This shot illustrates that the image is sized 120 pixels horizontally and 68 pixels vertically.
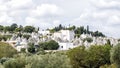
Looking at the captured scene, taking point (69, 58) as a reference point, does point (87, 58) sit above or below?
below

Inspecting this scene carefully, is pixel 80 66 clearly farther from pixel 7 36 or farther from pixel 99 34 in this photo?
pixel 99 34

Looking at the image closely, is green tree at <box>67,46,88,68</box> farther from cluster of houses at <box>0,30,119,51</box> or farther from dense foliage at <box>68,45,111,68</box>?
cluster of houses at <box>0,30,119,51</box>

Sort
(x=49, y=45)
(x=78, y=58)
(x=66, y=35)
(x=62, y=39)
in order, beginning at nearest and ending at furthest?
(x=78, y=58) < (x=49, y=45) < (x=62, y=39) < (x=66, y=35)

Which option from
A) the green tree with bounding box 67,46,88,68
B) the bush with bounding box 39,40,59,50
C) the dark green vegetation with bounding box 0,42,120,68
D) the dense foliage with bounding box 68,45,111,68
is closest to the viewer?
the dark green vegetation with bounding box 0,42,120,68

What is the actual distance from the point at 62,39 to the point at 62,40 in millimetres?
6507

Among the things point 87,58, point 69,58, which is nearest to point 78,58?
point 87,58


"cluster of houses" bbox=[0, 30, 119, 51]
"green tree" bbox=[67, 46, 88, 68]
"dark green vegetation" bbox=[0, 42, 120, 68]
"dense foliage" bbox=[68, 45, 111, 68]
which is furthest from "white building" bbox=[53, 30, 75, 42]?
"green tree" bbox=[67, 46, 88, 68]

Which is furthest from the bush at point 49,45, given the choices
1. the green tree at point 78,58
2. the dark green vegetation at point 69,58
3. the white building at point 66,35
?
the green tree at point 78,58

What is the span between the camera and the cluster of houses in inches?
5276

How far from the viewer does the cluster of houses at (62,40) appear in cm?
13400

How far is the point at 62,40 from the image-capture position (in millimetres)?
150750

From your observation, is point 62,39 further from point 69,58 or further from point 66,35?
point 69,58

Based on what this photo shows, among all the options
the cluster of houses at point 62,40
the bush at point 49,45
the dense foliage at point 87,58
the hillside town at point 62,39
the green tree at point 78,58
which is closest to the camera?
the green tree at point 78,58

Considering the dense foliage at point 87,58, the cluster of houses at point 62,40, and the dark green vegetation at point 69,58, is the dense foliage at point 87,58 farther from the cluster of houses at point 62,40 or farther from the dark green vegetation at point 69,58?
the cluster of houses at point 62,40
